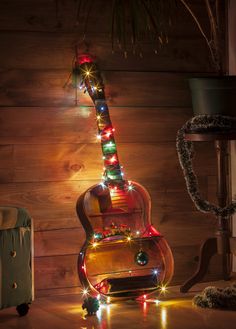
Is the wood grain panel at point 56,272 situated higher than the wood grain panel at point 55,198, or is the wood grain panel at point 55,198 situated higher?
the wood grain panel at point 55,198

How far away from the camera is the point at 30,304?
11.0 ft

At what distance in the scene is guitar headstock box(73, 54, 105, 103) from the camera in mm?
3514

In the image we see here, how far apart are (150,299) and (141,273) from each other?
0.98ft

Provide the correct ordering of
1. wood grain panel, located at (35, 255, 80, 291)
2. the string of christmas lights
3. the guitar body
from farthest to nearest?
wood grain panel, located at (35, 255, 80, 291) < the string of christmas lights < the guitar body

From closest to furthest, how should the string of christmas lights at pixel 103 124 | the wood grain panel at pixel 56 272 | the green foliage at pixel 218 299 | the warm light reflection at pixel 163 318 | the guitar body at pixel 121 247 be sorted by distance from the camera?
the warm light reflection at pixel 163 318 → the green foliage at pixel 218 299 → the guitar body at pixel 121 247 → the string of christmas lights at pixel 103 124 → the wood grain panel at pixel 56 272

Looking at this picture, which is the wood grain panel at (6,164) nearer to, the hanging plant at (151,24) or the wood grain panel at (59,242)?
the wood grain panel at (59,242)

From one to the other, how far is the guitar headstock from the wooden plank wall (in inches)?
3.7

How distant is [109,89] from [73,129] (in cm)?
28

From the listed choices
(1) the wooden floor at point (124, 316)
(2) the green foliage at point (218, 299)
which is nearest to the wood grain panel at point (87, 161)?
(1) the wooden floor at point (124, 316)

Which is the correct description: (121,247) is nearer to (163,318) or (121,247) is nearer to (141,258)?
(141,258)

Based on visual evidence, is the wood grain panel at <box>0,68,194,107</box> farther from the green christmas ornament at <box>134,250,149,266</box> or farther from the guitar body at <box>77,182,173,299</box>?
the green christmas ornament at <box>134,250,149,266</box>

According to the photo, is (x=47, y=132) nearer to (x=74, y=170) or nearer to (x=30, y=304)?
(x=74, y=170)

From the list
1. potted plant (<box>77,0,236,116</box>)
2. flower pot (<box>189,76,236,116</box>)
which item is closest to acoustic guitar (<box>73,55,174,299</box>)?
potted plant (<box>77,0,236,116</box>)

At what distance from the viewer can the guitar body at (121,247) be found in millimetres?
3340
